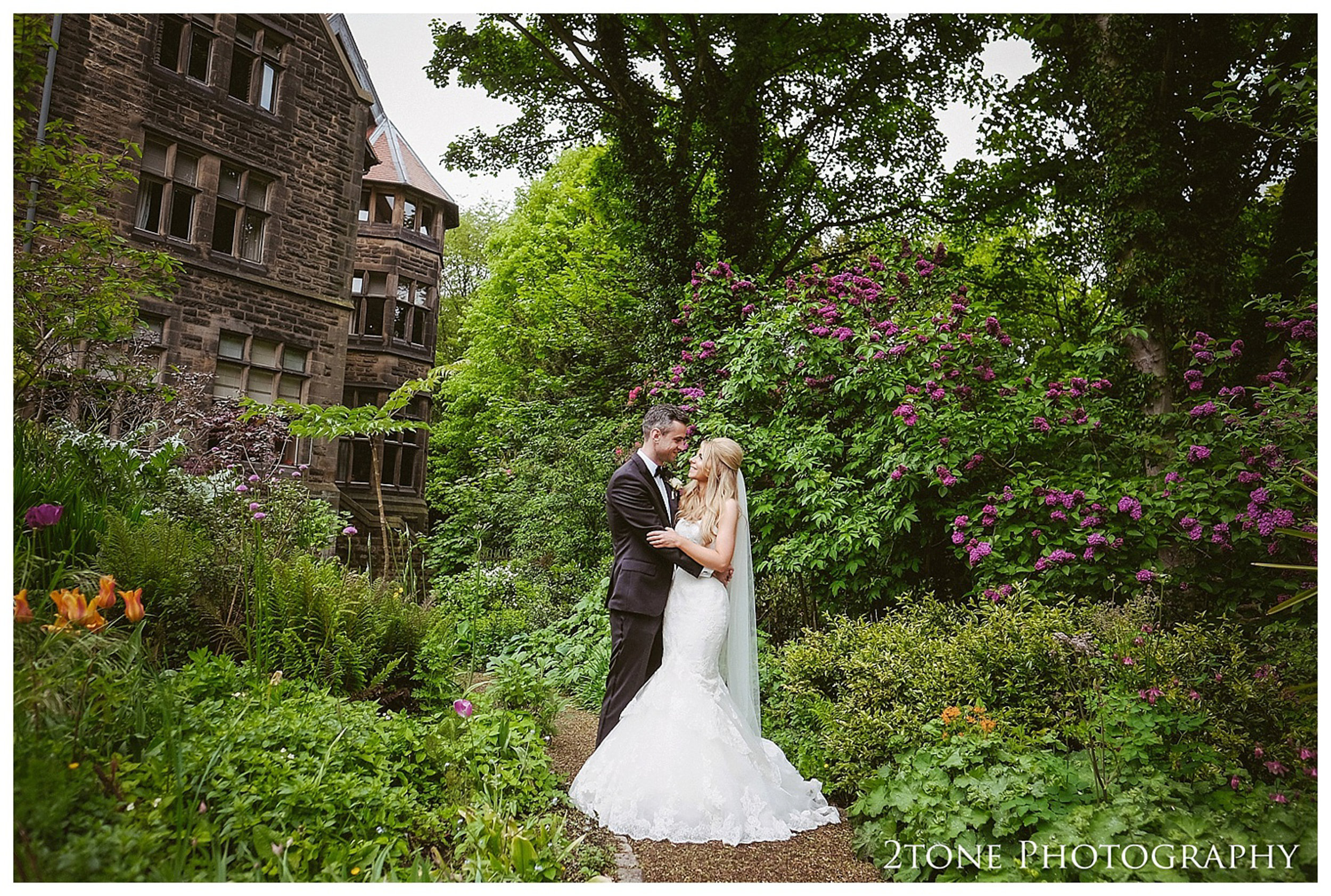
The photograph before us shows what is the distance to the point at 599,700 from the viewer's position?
572 cm

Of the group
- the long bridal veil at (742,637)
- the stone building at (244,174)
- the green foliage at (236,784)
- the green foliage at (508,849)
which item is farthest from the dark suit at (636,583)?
the stone building at (244,174)

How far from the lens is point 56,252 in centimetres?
429

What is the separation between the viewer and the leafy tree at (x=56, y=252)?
3462 millimetres

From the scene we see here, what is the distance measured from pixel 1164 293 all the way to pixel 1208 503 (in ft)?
7.14

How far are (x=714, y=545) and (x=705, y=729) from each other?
916mm

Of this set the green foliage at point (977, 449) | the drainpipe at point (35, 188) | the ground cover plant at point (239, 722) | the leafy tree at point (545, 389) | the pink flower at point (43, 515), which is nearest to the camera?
the ground cover plant at point (239, 722)

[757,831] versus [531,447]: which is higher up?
[531,447]

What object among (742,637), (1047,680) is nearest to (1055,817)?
(1047,680)

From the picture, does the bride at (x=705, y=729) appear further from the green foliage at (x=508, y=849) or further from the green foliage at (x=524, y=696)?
the green foliage at (x=524, y=696)

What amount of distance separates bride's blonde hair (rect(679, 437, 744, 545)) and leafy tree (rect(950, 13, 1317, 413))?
3933mm

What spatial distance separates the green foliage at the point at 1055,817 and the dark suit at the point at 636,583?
1.24 meters

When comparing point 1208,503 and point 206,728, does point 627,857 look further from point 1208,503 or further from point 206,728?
point 1208,503

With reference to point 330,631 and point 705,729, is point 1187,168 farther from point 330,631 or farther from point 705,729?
point 330,631
